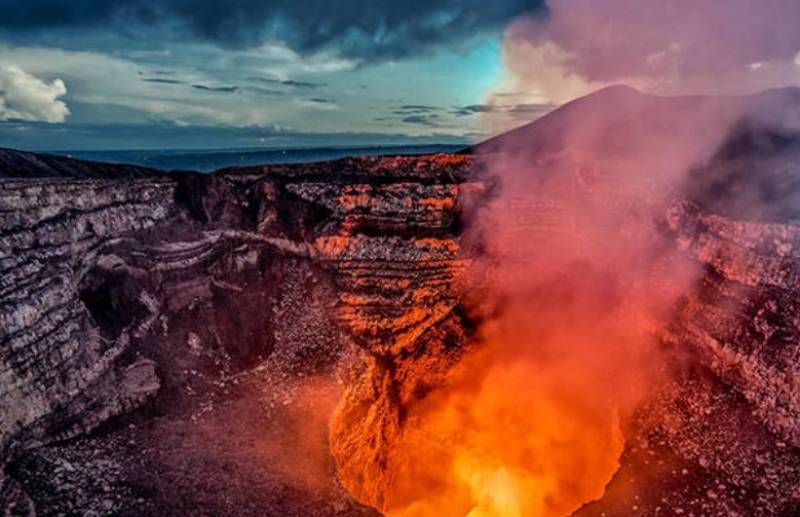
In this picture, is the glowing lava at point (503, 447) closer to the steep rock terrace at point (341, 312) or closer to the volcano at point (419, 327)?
the volcano at point (419, 327)

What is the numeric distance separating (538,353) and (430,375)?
497 cm

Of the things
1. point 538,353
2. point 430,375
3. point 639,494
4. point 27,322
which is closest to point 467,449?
point 430,375

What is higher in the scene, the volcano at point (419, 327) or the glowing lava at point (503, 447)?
the volcano at point (419, 327)

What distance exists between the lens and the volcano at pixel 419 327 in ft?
59.5

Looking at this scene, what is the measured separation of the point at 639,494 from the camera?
18000 mm

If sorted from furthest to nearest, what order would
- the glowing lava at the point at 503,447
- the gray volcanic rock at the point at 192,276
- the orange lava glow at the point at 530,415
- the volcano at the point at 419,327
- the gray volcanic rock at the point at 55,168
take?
the gray volcanic rock at the point at 55,168, the glowing lava at the point at 503,447, the orange lava glow at the point at 530,415, the gray volcanic rock at the point at 192,276, the volcano at the point at 419,327

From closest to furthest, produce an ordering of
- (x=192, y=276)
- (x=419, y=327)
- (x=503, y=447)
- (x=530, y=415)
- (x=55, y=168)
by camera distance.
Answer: (x=192, y=276) < (x=530, y=415) < (x=503, y=447) < (x=55, y=168) < (x=419, y=327)

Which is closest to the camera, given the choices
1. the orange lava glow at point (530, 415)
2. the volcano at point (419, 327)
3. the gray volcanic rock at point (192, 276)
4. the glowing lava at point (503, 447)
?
the volcano at point (419, 327)

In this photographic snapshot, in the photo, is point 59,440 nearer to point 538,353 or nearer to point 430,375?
point 430,375

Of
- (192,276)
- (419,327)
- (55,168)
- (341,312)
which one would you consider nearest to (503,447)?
(419,327)

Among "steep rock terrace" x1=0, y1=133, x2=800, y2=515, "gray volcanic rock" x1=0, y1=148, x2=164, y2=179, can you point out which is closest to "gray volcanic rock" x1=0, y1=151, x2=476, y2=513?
"steep rock terrace" x1=0, y1=133, x2=800, y2=515

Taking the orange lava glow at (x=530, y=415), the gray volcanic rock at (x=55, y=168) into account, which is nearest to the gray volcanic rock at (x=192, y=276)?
the gray volcanic rock at (x=55, y=168)

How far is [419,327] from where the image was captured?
A: 27.7m

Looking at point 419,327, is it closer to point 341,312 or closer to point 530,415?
point 341,312
